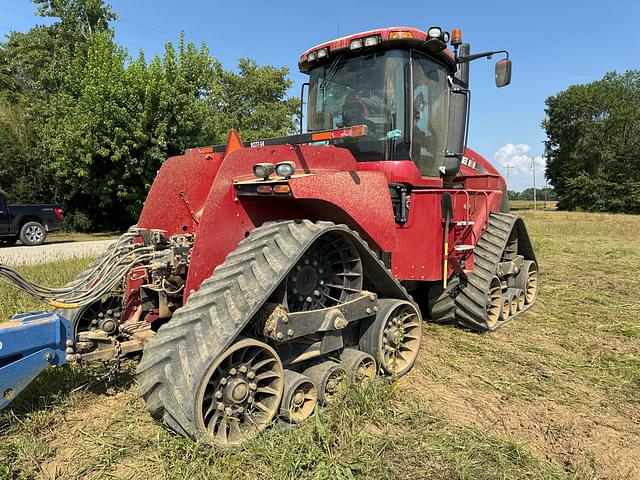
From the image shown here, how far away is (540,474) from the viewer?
109 inches

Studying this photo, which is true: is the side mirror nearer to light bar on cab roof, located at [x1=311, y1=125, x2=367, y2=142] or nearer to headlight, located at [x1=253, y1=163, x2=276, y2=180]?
light bar on cab roof, located at [x1=311, y1=125, x2=367, y2=142]

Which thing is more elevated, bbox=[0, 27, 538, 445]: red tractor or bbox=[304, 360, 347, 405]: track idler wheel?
bbox=[0, 27, 538, 445]: red tractor

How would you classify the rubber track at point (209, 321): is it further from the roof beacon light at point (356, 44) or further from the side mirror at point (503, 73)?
the side mirror at point (503, 73)

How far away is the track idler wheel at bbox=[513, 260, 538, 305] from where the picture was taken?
686 centimetres

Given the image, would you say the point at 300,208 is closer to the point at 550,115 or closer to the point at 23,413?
the point at 23,413

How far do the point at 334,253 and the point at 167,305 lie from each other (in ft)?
4.53

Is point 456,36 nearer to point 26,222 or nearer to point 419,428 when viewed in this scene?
point 419,428

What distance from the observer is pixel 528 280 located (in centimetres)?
721

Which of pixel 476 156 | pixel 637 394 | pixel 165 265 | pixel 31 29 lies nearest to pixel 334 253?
pixel 165 265

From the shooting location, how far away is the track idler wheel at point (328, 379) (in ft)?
11.1

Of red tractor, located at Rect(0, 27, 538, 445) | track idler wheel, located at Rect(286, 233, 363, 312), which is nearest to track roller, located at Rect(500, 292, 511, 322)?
red tractor, located at Rect(0, 27, 538, 445)

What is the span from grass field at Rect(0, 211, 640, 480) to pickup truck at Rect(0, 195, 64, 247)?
13786 millimetres

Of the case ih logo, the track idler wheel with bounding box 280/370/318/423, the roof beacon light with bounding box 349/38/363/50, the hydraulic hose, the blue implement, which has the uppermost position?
the roof beacon light with bounding box 349/38/363/50

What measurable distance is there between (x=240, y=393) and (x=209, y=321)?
1.60 feet
